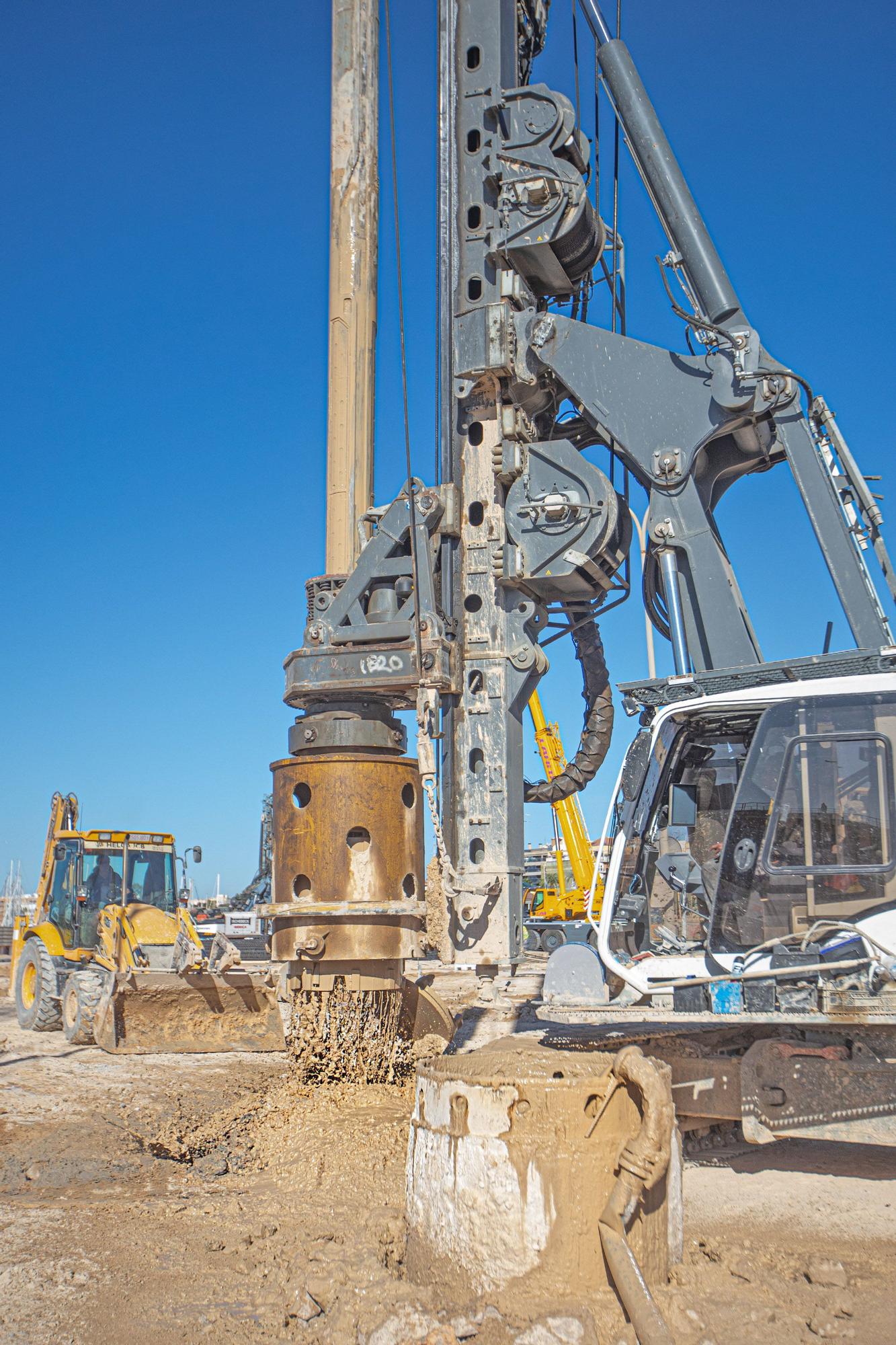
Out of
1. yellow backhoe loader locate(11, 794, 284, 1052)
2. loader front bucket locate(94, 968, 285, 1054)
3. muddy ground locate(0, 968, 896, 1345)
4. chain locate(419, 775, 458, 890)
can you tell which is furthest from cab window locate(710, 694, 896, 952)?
yellow backhoe loader locate(11, 794, 284, 1052)

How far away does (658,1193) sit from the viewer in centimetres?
391

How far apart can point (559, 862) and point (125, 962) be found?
14.1 meters

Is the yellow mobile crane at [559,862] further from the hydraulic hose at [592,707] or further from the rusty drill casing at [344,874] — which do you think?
the rusty drill casing at [344,874]

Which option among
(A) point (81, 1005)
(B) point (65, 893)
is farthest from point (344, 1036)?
(B) point (65, 893)

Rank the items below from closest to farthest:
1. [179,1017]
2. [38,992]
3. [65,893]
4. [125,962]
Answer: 1. [179,1017]
2. [125,962]
3. [38,992]
4. [65,893]

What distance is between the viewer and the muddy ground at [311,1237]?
3.77 metres

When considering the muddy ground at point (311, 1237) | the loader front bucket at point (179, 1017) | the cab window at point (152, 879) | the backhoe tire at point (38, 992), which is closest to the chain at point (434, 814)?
the muddy ground at point (311, 1237)

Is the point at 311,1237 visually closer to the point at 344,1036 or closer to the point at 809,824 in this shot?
the point at 344,1036

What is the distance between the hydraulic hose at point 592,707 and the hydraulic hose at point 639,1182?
422 centimetres

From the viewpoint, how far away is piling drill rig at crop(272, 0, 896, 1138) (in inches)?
206

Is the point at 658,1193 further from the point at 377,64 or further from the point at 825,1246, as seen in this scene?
the point at 377,64

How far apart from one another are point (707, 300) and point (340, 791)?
147 inches

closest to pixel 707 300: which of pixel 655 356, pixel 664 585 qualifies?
pixel 655 356

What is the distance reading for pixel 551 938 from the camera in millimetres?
21594
